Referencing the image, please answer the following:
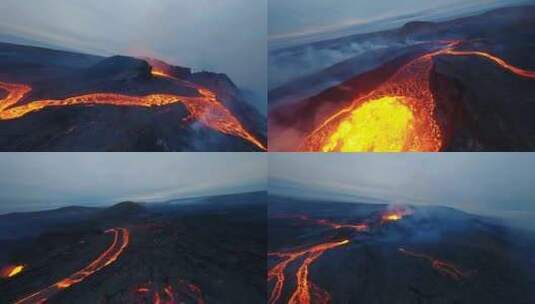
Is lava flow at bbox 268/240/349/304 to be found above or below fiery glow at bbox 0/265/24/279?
below

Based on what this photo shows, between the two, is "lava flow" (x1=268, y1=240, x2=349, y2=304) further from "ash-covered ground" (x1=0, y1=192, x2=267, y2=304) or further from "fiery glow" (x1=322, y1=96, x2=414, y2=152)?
"fiery glow" (x1=322, y1=96, x2=414, y2=152)

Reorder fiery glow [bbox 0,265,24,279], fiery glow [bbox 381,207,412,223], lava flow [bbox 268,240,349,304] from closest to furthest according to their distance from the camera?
fiery glow [bbox 0,265,24,279], fiery glow [bbox 381,207,412,223], lava flow [bbox 268,240,349,304]

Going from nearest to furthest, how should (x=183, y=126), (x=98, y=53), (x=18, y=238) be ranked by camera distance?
(x=18, y=238)
(x=98, y=53)
(x=183, y=126)

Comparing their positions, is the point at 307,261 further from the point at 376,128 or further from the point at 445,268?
the point at 376,128

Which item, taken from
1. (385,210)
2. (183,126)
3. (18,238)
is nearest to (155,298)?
(18,238)

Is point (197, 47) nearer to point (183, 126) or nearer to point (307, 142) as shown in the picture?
point (183, 126)

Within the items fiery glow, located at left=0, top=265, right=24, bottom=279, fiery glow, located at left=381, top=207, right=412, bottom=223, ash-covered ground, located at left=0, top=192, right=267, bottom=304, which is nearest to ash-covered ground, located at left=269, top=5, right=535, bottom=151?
fiery glow, located at left=381, top=207, right=412, bottom=223
